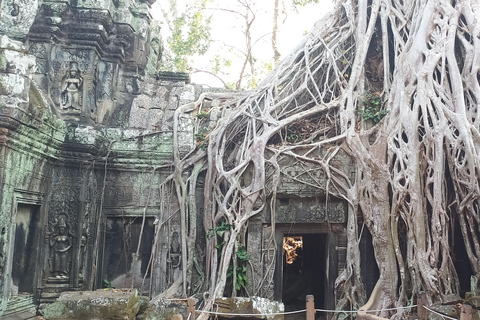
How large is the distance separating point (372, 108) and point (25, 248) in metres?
4.29

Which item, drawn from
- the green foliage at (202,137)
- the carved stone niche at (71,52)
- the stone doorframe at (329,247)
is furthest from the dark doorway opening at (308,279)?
the carved stone niche at (71,52)

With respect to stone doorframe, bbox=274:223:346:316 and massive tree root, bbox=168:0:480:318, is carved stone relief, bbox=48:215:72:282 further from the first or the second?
stone doorframe, bbox=274:223:346:316

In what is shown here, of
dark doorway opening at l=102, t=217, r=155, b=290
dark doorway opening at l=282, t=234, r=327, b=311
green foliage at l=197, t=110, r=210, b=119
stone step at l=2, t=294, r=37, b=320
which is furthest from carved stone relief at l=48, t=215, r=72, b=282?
dark doorway opening at l=282, t=234, r=327, b=311

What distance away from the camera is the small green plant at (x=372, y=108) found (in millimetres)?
5316

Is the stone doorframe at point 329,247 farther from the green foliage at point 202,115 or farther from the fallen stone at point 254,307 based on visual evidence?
the green foliage at point 202,115

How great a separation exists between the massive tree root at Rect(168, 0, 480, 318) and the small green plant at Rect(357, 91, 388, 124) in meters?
0.01

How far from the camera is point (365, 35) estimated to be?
580 centimetres

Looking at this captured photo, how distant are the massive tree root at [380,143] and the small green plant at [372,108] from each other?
0.04 feet

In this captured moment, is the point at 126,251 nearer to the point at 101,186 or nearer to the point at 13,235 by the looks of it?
the point at 101,186

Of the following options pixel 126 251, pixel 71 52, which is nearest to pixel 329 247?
pixel 126 251

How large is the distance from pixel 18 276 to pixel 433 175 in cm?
448

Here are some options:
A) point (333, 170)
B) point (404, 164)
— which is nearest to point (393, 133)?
point (404, 164)

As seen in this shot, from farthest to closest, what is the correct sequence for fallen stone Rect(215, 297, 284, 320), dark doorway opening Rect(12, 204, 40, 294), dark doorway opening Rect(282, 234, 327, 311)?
dark doorway opening Rect(282, 234, 327, 311) < dark doorway opening Rect(12, 204, 40, 294) < fallen stone Rect(215, 297, 284, 320)

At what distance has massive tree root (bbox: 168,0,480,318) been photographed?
15.1ft
